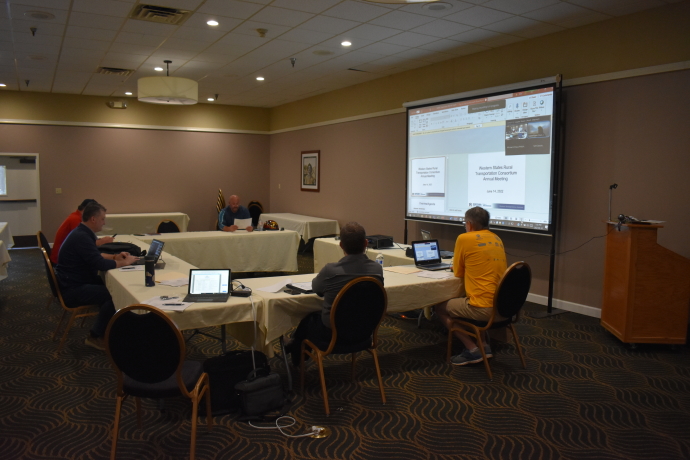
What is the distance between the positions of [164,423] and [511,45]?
5.30m

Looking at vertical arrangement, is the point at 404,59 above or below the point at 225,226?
above

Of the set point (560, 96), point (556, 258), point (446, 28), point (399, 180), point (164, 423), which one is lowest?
point (164, 423)

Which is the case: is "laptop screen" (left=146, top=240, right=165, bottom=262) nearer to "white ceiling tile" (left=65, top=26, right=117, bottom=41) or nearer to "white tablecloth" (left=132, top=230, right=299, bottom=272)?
"white tablecloth" (left=132, top=230, right=299, bottom=272)

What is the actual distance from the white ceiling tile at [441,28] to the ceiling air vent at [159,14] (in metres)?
2.36

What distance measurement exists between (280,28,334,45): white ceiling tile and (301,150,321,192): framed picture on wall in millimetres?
3882

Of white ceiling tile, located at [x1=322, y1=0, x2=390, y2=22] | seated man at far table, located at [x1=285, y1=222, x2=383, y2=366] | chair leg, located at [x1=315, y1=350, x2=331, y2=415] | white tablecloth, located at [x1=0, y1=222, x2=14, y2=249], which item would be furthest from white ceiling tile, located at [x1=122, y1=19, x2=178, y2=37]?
chair leg, located at [x1=315, y1=350, x2=331, y2=415]

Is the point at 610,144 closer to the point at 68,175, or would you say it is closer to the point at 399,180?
the point at 399,180

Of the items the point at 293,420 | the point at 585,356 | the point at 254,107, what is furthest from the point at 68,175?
the point at 585,356

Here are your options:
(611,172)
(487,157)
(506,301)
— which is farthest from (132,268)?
(611,172)

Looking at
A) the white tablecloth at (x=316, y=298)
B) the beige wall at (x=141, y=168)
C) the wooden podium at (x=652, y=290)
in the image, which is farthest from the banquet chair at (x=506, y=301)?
the beige wall at (x=141, y=168)

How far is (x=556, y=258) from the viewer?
5.49 m

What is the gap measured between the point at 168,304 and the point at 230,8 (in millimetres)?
3051

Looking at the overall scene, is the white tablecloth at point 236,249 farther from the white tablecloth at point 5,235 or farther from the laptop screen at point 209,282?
the laptop screen at point 209,282

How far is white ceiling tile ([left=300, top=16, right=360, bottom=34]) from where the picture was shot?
16.6 ft
